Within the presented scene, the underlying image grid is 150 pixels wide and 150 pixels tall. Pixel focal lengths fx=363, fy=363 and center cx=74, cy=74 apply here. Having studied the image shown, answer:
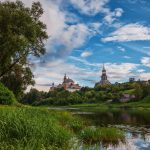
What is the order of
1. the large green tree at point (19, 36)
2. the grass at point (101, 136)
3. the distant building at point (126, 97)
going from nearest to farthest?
the grass at point (101, 136) < the large green tree at point (19, 36) < the distant building at point (126, 97)

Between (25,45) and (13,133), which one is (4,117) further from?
(25,45)

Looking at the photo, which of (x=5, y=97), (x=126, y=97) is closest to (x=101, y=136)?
(x=5, y=97)

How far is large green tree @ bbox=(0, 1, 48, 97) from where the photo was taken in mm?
54469

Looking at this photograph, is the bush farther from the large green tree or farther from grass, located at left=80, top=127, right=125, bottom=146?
grass, located at left=80, top=127, right=125, bottom=146

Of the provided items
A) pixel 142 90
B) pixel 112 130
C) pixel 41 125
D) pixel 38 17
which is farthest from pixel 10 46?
pixel 142 90

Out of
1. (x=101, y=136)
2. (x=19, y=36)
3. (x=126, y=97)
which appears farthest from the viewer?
(x=126, y=97)

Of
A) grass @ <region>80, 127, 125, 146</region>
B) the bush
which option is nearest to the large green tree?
the bush

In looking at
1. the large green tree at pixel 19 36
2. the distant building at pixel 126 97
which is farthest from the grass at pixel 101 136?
the distant building at pixel 126 97

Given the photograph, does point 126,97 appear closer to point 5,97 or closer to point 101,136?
point 5,97

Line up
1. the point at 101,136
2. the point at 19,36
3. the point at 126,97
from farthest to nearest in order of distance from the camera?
the point at 126,97 → the point at 19,36 → the point at 101,136

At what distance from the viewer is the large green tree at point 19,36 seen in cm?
5447

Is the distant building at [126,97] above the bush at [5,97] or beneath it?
above

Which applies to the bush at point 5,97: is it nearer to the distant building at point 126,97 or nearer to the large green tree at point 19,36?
the large green tree at point 19,36

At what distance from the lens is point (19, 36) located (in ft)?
179
